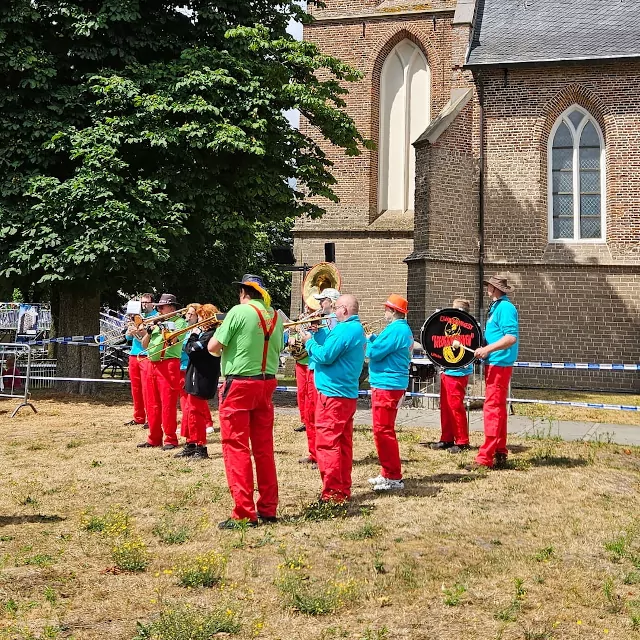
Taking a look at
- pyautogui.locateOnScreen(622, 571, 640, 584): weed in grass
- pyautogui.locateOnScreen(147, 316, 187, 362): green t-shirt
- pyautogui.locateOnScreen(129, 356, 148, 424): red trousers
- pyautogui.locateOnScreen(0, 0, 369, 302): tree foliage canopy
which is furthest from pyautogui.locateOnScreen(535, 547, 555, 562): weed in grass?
pyautogui.locateOnScreen(0, 0, 369, 302): tree foliage canopy

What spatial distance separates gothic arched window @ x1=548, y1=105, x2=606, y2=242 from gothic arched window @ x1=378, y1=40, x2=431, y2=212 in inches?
189

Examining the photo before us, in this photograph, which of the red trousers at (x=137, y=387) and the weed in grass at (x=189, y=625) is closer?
the weed in grass at (x=189, y=625)

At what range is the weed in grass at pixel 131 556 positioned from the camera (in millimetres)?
5141

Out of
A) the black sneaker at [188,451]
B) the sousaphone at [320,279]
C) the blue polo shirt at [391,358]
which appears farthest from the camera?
the sousaphone at [320,279]

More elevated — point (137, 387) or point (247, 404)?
point (247, 404)

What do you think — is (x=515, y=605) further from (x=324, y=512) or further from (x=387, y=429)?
(x=387, y=429)

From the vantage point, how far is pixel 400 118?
24219mm

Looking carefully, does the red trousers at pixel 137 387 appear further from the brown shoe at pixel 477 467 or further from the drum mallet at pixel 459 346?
the brown shoe at pixel 477 467

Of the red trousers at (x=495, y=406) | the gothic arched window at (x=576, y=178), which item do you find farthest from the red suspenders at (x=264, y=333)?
the gothic arched window at (x=576, y=178)

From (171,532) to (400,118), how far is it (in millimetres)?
20243

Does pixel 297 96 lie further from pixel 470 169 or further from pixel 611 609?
pixel 611 609

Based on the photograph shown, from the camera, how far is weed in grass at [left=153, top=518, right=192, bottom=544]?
5.82m

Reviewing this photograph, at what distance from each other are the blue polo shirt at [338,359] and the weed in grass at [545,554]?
2145mm

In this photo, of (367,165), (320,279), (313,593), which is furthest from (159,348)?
(367,165)
